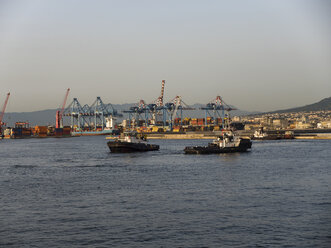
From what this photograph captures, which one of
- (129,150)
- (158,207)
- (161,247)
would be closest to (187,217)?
(158,207)

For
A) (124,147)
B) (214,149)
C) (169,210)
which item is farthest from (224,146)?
(169,210)

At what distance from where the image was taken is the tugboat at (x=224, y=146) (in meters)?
76.8

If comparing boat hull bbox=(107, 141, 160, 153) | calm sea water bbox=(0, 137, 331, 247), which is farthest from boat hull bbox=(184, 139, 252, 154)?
calm sea water bbox=(0, 137, 331, 247)

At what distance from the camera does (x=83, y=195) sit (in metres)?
33.3

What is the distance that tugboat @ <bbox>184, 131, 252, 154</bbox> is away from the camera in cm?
7681

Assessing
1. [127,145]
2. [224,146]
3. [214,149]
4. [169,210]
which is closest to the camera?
[169,210]

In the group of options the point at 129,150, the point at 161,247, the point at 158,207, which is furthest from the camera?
the point at 129,150

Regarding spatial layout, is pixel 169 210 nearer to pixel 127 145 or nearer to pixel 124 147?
pixel 127 145

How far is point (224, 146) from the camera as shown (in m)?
78.6

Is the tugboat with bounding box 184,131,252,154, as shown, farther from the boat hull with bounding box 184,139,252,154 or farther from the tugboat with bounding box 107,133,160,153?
the tugboat with bounding box 107,133,160,153

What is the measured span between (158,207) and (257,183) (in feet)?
42.2

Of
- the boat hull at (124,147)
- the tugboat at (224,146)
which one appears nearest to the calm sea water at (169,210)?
the tugboat at (224,146)

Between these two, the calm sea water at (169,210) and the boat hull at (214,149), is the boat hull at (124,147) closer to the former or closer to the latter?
the boat hull at (214,149)

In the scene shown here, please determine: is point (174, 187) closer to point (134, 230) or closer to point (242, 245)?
point (134, 230)
